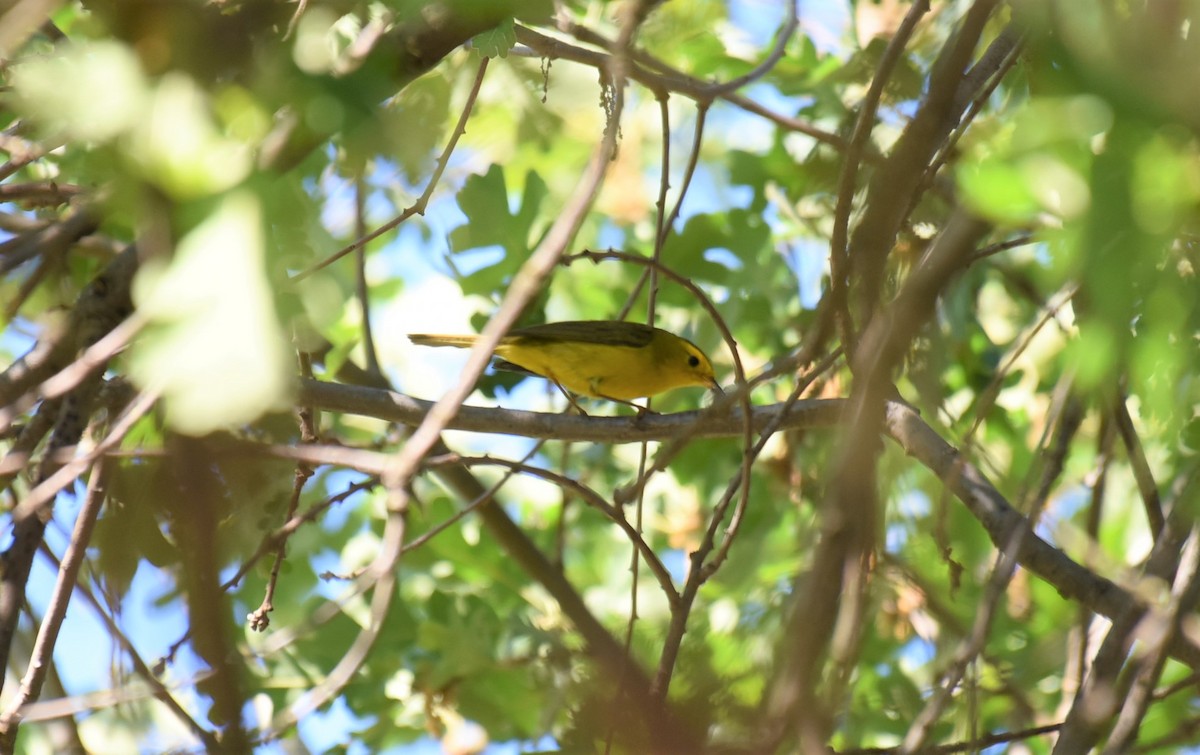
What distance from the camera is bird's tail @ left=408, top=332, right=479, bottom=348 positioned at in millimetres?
5973

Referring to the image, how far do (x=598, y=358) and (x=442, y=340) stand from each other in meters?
0.87

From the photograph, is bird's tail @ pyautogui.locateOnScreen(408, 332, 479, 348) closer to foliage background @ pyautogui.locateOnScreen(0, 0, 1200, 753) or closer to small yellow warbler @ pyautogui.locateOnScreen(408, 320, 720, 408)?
small yellow warbler @ pyautogui.locateOnScreen(408, 320, 720, 408)

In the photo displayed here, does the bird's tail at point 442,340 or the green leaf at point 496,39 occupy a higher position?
the bird's tail at point 442,340

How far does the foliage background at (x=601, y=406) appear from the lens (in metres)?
1.26

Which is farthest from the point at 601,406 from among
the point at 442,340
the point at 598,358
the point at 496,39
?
the point at 496,39

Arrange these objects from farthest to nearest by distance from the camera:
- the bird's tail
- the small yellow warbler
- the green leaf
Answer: the small yellow warbler < the bird's tail < the green leaf

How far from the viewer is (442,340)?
6023 millimetres

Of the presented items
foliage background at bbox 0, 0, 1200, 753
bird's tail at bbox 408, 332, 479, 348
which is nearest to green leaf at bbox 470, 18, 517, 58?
foliage background at bbox 0, 0, 1200, 753

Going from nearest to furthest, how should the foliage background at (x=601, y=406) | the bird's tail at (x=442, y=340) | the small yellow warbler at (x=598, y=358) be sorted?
the foliage background at (x=601, y=406) → the bird's tail at (x=442, y=340) → the small yellow warbler at (x=598, y=358)

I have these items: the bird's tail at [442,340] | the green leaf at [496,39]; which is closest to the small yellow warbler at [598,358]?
the bird's tail at [442,340]

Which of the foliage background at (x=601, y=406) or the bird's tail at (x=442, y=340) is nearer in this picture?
the foliage background at (x=601, y=406)

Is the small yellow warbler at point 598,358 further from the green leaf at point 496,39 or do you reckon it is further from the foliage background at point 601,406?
the green leaf at point 496,39

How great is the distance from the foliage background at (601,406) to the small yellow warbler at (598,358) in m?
0.28

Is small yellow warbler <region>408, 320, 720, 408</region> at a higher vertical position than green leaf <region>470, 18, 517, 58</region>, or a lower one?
higher
